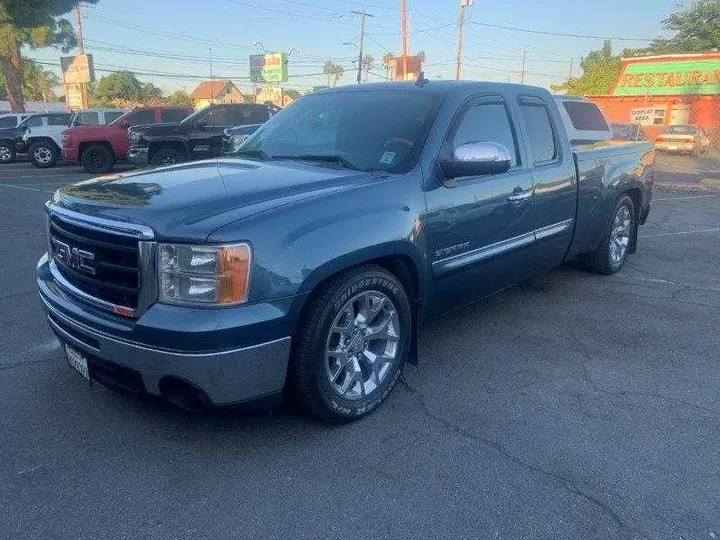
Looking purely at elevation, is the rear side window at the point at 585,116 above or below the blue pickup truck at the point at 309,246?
above

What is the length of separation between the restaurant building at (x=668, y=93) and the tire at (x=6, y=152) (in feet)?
86.9

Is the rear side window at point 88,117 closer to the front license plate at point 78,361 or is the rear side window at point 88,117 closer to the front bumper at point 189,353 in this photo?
the front license plate at point 78,361

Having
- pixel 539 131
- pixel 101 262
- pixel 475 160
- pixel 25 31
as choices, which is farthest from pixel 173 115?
pixel 101 262

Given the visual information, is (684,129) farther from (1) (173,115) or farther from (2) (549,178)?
(2) (549,178)

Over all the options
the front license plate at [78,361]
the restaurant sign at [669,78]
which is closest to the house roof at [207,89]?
the restaurant sign at [669,78]

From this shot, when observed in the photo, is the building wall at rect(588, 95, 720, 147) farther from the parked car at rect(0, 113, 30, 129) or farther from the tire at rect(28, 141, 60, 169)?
the parked car at rect(0, 113, 30, 129)

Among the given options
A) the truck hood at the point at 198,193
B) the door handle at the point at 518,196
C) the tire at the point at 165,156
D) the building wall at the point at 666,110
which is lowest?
the tire at the point at 165,156

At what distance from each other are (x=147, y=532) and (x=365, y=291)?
59.1 inches

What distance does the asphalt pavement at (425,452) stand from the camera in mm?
2527

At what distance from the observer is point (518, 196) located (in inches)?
165

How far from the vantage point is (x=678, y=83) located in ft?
102

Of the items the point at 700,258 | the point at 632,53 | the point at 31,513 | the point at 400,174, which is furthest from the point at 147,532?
the point at 632,53

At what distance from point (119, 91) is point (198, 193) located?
79655 mm

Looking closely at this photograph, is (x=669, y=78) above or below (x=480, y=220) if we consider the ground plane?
above
